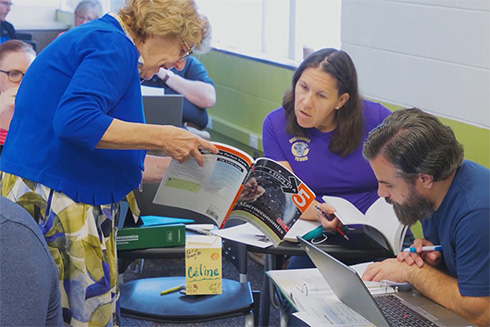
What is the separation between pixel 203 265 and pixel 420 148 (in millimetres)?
812

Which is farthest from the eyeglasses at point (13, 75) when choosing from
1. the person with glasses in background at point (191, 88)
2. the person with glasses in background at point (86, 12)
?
the person with glasses in background at point (86, 12)

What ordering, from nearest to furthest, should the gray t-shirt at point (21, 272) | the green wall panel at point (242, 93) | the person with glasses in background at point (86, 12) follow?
the gray t-shirt at point (21, 272) < the green wall panel at point (242, 93) < the person with glasses in background at point (86, 12)

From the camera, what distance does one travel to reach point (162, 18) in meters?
1.86

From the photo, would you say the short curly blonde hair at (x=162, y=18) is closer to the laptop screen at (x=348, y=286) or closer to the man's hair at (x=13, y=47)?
the laptop screen at (x=348, y=286)

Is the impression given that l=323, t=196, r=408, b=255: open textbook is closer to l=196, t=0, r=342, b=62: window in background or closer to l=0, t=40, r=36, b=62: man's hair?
l=0, t=40, r=36, b=62: man's hair

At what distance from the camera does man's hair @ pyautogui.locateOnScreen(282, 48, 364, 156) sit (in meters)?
2.69

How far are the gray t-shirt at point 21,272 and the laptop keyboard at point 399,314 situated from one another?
0.85 m

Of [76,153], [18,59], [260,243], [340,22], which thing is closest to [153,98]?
[18,59]

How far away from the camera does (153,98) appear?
11.1ft

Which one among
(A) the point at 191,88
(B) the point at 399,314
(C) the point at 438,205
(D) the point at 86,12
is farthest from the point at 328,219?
(D) the point at 86,12

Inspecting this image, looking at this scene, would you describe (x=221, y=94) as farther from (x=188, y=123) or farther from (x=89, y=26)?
(x=89, y=26)

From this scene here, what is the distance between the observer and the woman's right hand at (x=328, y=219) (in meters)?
2.31

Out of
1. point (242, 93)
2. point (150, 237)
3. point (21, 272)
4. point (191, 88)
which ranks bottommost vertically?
point (242, 93)

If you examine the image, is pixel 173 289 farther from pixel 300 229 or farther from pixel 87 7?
pixel 87 7
